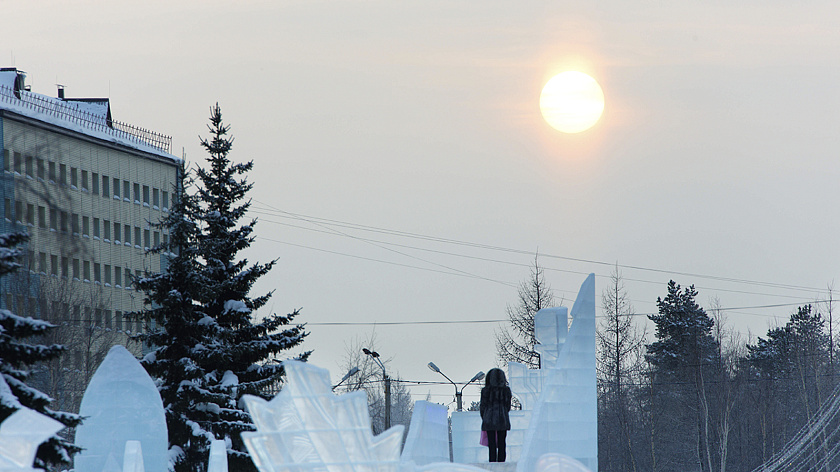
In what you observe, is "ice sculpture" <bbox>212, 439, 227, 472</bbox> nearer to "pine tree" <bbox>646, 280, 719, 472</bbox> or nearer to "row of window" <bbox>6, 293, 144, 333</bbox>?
"row of window" <bbox>6, 293, 144, 333</bbox>

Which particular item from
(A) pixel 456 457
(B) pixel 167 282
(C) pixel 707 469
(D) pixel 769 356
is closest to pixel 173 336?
(B) pixel 167 282

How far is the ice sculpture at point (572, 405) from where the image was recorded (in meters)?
15.2

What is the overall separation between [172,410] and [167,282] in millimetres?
Answer: 2287

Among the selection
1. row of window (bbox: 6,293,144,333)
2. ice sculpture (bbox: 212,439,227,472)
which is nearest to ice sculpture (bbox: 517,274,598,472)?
ice sculpture (bbox: 212,439,227,472)

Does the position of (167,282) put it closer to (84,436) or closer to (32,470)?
(84,436)

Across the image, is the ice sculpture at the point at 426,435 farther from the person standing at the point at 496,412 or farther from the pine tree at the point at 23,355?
the pine tree at the point at 23,355

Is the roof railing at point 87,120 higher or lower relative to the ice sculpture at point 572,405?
higher

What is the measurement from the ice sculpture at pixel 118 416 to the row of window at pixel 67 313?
19.0 m

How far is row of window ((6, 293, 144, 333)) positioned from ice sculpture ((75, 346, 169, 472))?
19.0 m

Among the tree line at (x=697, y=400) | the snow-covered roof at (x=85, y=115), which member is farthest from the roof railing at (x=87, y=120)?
the tree line at (x=697, y=400)

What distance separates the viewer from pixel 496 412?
15.9 meters

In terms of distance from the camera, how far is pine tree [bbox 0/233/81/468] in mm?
14805

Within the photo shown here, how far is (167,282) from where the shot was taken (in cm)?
2195

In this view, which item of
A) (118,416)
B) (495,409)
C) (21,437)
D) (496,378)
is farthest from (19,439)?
(496,378)
